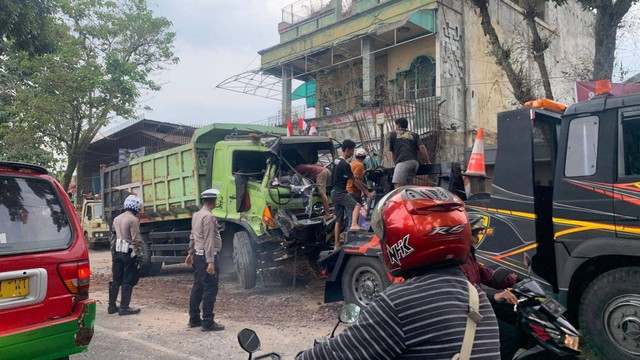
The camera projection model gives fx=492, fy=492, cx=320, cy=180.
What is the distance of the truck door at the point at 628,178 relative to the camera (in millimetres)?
4043

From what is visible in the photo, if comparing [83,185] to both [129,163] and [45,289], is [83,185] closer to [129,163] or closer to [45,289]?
[129,163]

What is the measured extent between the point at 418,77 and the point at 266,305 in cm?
1284

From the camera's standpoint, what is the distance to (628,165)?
4.14m

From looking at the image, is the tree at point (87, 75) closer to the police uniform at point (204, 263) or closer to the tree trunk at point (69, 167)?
the tree trunk at point (69, 167)

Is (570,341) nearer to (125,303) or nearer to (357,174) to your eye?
(357,174)

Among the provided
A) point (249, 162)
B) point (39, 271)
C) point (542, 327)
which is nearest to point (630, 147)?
point (542, 327)

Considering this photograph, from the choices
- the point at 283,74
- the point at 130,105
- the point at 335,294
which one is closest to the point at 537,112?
the point at 335,294

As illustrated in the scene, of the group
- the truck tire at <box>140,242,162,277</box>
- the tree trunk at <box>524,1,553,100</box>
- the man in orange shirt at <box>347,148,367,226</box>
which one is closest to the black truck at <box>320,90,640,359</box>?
the man in orange shirt at <box>347,148,367,226</box>

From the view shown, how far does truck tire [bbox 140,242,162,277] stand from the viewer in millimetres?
10320

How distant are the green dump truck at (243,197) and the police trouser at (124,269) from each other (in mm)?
1665

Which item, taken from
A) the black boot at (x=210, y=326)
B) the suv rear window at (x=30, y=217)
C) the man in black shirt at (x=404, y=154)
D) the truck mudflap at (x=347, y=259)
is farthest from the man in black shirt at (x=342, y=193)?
the suv rear window at (x=30, y=217)

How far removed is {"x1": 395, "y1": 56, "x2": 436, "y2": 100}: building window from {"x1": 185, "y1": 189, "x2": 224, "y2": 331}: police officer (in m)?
12.1

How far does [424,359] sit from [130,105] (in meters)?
21.1

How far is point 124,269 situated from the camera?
700 centimetres
